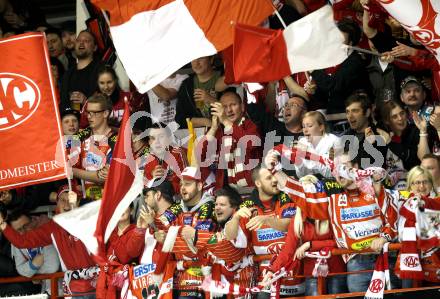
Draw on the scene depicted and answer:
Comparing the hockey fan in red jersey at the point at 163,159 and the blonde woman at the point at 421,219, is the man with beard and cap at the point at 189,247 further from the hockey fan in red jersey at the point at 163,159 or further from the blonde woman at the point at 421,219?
the blonde woman at the point at 421,219

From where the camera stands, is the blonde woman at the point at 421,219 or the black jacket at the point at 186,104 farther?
the black jacket at the point at 186,104

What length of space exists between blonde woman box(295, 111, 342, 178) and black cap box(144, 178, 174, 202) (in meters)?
1.39

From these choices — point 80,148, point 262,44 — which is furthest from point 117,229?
point 262,44

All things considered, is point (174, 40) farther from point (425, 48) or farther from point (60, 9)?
point (60, 9)

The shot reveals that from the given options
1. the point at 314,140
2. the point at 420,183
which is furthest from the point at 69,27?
the point at 420,183

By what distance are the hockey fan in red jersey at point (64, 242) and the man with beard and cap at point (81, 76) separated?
1618 mm

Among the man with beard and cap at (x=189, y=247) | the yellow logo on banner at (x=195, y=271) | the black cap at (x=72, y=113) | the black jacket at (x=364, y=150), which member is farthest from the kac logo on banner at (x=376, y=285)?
the black cap at (x=72, y=113)

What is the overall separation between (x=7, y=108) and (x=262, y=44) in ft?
9.12

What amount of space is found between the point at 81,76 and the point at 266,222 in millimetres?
3790

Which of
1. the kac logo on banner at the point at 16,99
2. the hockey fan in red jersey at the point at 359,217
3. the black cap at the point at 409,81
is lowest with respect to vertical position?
the hockey fan in red jersey at the point at 359,217

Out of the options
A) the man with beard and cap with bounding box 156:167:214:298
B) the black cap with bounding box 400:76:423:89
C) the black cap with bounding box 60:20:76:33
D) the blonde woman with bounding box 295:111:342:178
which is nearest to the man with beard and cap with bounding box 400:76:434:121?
the black cap with bounding box 400:76:423:89

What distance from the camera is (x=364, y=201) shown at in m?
12.2

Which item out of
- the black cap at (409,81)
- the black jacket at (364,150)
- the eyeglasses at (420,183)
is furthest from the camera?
the black cap at (409,81)

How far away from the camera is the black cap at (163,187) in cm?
1343
